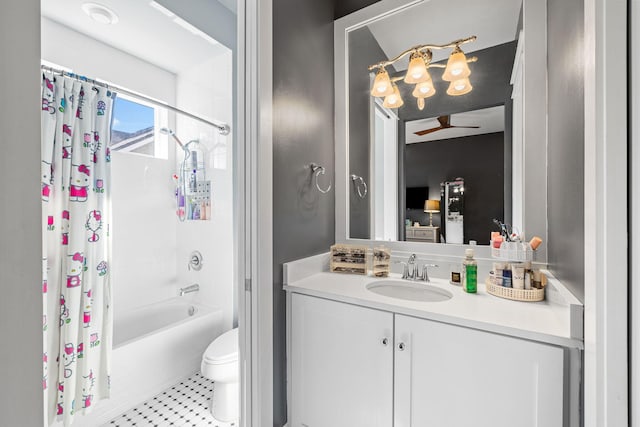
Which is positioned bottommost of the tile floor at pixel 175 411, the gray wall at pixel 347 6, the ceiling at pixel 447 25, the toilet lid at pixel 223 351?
the tile floor at pixel 175 411

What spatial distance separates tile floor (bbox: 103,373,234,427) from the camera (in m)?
1.53

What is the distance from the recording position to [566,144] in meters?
0.97

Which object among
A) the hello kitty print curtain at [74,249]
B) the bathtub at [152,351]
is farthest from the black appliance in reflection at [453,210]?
the hello kitty print curtain at [74,249]

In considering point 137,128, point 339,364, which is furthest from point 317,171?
point 137,128

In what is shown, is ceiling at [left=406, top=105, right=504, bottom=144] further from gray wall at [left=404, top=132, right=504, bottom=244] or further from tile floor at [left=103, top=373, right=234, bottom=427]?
tile floor at [left=103, top=373, right=234, bottom=427]

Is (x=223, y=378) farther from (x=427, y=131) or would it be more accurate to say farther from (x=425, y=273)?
(x=427, y=131)

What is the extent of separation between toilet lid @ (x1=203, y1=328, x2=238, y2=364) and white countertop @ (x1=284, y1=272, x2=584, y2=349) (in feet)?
2.11

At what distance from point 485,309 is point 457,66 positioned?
1.16 meters

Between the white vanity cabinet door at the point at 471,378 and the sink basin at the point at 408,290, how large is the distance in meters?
0.33
